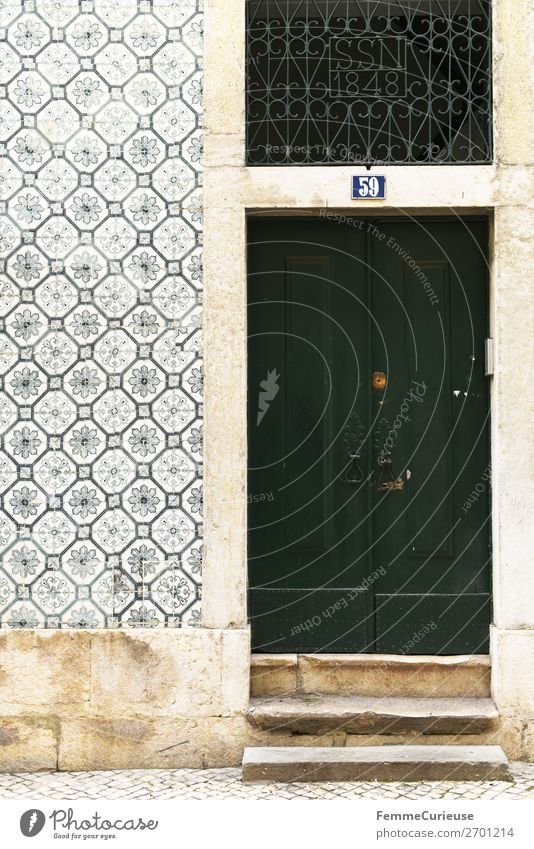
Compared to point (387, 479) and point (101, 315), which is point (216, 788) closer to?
point (387, 479)

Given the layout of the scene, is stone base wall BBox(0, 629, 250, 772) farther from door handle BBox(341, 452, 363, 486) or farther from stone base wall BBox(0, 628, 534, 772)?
door handle BBox(341, 452, 363, 486)

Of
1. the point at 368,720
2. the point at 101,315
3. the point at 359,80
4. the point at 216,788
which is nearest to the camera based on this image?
the point at 216,788

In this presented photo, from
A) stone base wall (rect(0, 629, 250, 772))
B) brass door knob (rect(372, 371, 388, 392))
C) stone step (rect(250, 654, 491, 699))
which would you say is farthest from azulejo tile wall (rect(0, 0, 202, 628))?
brass door knob (rect(372, 371, 388, 392))

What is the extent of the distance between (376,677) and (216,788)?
1.08 metres

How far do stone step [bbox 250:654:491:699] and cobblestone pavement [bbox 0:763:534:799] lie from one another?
1.62ft

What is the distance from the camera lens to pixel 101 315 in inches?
215

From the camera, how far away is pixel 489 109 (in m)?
5.56

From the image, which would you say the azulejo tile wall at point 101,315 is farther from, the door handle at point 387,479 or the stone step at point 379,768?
the door handle at point 387,479

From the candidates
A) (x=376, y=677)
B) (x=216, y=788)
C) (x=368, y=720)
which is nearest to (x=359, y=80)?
(x=376, y=677)

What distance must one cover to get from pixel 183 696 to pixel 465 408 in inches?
85.4

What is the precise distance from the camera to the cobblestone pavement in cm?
489

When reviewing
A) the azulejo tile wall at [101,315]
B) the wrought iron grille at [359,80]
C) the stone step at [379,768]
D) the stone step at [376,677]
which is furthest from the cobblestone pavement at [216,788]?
the wrought iron grille at [359,80]

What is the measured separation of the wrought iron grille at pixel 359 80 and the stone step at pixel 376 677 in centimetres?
271

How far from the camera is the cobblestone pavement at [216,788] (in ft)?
16.0
